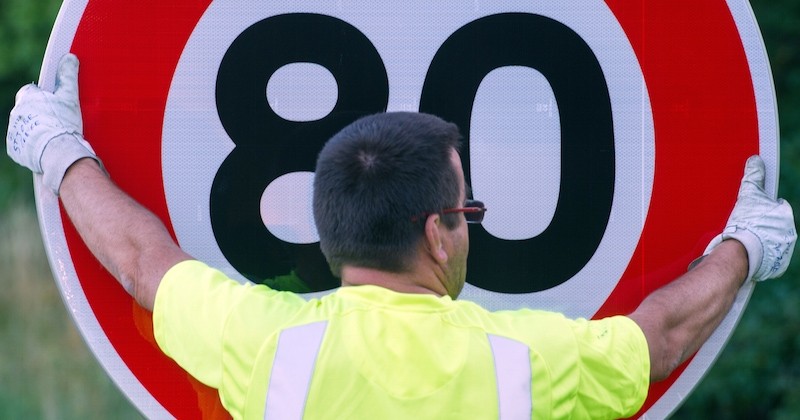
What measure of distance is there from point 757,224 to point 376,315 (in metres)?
0.79

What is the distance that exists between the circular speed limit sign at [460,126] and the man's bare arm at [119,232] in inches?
2.0

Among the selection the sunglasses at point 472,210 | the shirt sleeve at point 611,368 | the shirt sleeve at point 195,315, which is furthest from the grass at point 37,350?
the shirt sleeve at point 611,368

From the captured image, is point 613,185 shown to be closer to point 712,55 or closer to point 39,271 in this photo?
point 712,55

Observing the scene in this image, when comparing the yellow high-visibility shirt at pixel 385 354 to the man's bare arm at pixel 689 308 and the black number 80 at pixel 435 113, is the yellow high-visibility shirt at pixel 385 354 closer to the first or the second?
the man's bare arm at pixel 689 308

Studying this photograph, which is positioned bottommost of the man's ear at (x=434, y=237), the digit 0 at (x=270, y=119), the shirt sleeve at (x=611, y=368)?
the shirt sleeve at (x=611, y=368)

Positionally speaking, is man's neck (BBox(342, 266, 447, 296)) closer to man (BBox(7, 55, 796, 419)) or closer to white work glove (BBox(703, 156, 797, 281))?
man (BBox(7, 55, 796, 419))

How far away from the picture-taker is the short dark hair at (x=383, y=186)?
6.81 feet

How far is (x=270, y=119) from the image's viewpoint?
2309 mm

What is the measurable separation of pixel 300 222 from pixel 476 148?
0.37 metres

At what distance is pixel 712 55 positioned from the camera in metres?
2.32

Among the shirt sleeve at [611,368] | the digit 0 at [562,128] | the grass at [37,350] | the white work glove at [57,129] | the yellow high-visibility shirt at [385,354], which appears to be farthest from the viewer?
the grass at [37,350]

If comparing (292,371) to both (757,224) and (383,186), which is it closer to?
(383,186)

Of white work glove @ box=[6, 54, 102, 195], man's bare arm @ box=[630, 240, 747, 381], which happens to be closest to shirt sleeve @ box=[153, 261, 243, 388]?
white work glove @ box=[6, 54, 102, 195]

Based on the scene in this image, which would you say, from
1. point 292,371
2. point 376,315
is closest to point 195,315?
point 292,371
